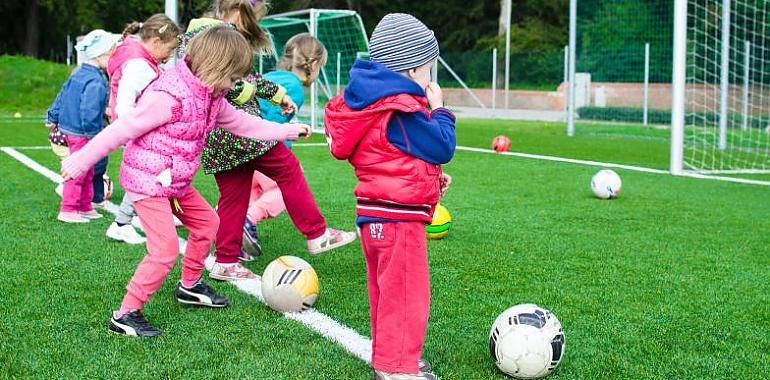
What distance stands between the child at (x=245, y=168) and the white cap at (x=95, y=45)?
231cm

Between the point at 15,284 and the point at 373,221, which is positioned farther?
the point at 15,284

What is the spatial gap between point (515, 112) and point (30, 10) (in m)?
28.8

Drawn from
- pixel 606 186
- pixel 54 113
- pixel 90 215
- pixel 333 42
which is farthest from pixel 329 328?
pixel 333 42

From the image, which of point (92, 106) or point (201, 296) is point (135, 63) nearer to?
point (201, 296)

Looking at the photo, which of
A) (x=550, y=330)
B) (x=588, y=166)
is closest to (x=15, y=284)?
(x=550, y=330)

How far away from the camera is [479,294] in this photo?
499cm

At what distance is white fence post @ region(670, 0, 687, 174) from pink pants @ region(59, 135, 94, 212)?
748 centimetres

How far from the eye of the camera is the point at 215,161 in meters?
5.43

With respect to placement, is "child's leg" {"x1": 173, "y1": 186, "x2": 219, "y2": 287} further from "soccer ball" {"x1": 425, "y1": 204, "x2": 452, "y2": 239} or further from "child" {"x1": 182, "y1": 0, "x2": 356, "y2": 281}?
"soccer ball" {"x1": 425, "y1": 204, "x2": 452, "y2": 239}

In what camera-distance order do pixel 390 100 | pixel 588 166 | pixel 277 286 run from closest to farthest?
pixel 390 100 < pixel 277 286 < pixel 588 166

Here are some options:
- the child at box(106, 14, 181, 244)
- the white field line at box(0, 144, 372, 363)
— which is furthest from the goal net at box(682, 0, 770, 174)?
the white field line at box(0, 144, 372, 363)

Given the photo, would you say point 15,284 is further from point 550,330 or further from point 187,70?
point 550,330

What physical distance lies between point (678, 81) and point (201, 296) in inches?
339

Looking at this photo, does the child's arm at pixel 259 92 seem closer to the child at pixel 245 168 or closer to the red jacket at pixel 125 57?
the child at pixel 245 168
